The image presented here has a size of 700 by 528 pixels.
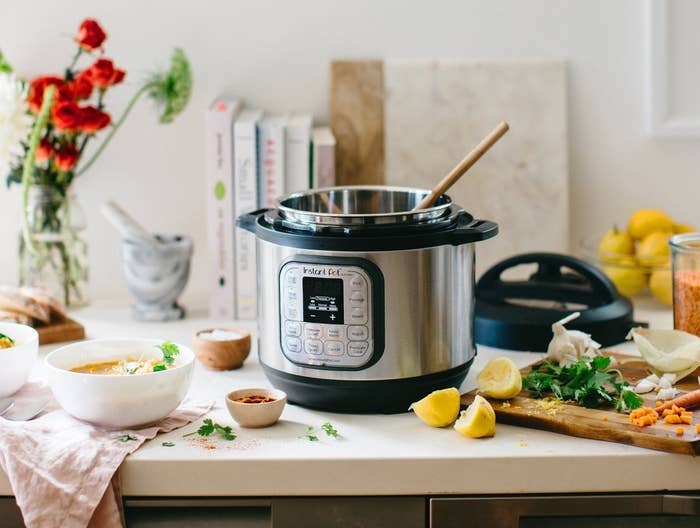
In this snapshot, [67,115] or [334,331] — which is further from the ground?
[67,115]

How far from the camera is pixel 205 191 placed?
191 cm

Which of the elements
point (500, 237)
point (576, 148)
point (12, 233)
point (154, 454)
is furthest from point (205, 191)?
point (154, 454)

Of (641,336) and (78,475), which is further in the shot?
(641,336)

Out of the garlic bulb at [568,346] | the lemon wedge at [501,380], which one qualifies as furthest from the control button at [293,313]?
the garlic bulb at [568,346]

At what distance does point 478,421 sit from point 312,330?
219mm

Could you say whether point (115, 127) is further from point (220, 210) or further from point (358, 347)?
point (358, 347)

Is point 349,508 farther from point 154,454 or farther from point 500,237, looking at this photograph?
point 500,237

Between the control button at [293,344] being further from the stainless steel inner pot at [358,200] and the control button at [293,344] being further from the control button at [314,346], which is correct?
the stainless steel inner pot at [358,200]

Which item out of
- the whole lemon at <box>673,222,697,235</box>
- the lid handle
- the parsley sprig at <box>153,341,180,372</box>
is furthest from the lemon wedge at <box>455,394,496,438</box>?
the whole lemon at <box>673,222,697,235</box>

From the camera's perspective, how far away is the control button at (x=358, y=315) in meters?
1.24

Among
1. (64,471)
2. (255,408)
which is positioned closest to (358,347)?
(255,408)

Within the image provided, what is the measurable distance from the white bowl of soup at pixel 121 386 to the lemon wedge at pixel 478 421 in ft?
1.05

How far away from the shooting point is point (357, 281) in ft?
4.04

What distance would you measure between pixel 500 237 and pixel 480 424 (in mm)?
742
